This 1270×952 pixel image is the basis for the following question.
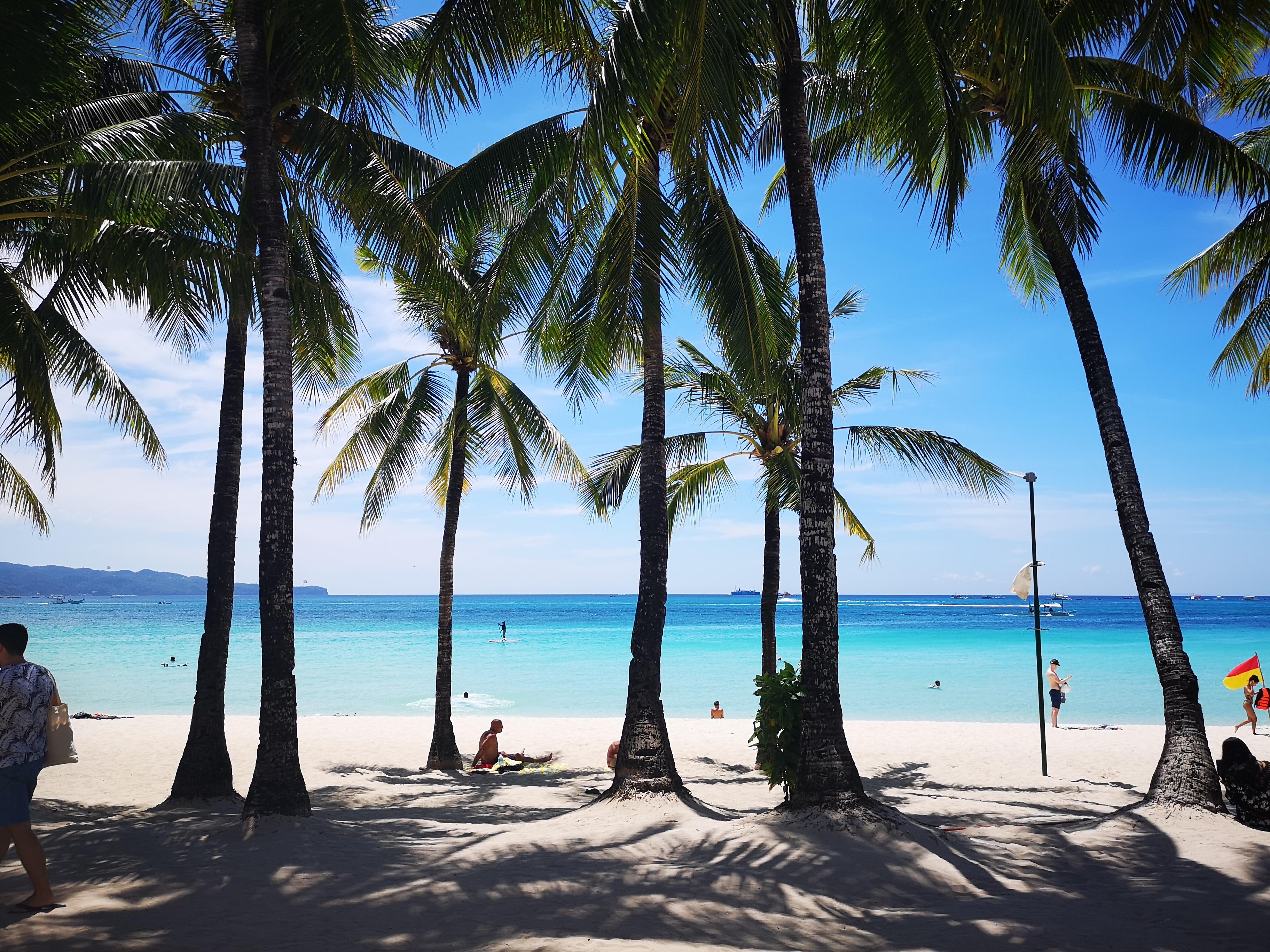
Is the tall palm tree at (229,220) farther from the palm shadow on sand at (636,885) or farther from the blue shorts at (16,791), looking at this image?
the blue shorts at (16,791)

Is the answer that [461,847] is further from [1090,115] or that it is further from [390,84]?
[1090,115]

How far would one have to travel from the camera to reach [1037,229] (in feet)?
31.4

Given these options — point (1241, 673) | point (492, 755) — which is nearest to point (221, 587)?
point (492, 755)

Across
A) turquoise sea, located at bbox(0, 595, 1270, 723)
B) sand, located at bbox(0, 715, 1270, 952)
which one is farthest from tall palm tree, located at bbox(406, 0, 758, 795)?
turquoise sea, located at bbox(0, 595, 1270, 723)

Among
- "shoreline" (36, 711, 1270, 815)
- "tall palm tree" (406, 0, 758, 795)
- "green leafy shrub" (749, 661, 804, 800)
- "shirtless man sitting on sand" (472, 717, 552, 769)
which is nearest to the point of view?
"tall palm tree" (406, 0, 758, 795)

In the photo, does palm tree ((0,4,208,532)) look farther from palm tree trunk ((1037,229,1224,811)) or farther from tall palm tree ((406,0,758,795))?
palm tree trunk ((1037,229,1224,811))

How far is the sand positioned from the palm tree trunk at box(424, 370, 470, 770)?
6.84ft

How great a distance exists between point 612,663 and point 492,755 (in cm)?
3109

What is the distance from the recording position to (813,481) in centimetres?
Answer: 794

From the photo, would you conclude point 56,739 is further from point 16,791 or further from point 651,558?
point 651,558

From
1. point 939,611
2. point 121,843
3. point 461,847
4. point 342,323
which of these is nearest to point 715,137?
point 342,323

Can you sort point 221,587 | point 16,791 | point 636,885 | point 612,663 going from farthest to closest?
1. point 612,663
2. point 221,587
3. point 636,885
4. point 16,791

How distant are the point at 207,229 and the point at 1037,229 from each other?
956 cm

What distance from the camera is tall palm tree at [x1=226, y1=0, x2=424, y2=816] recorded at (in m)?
7.68
